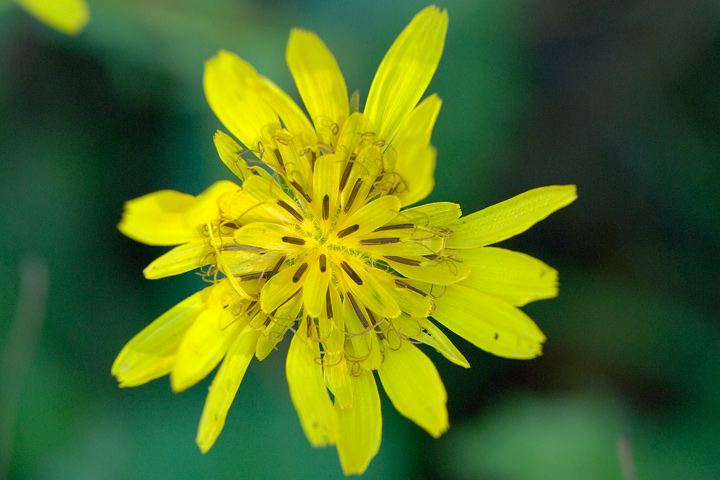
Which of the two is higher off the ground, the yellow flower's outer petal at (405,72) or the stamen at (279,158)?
the yellow flower's outer petal at (405,72)

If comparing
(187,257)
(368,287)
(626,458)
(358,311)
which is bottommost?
(626,458)

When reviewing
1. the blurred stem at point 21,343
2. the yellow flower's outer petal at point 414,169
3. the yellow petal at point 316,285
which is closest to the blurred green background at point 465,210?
the blurred stem at point 21,343

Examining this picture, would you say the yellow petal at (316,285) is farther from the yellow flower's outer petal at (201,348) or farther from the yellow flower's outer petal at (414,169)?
the yellow flower's outer petal at (414,169)

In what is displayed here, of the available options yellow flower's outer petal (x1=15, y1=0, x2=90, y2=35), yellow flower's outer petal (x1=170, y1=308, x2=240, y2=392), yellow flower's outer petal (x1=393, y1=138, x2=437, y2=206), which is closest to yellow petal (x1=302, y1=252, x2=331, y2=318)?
yellow flower's outer petal (x1=170, y1=308, x2=240, y2=392)

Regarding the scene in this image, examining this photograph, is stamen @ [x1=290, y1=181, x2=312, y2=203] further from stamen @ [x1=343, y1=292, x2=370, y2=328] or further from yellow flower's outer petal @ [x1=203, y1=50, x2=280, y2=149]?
stamen @ [x1=343, y1=292, x2=370, y2=328]

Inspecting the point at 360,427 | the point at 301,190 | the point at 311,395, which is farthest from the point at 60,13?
the point at 360,427

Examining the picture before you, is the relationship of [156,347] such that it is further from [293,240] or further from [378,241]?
[378,241]

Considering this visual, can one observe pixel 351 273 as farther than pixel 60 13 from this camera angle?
Yes
